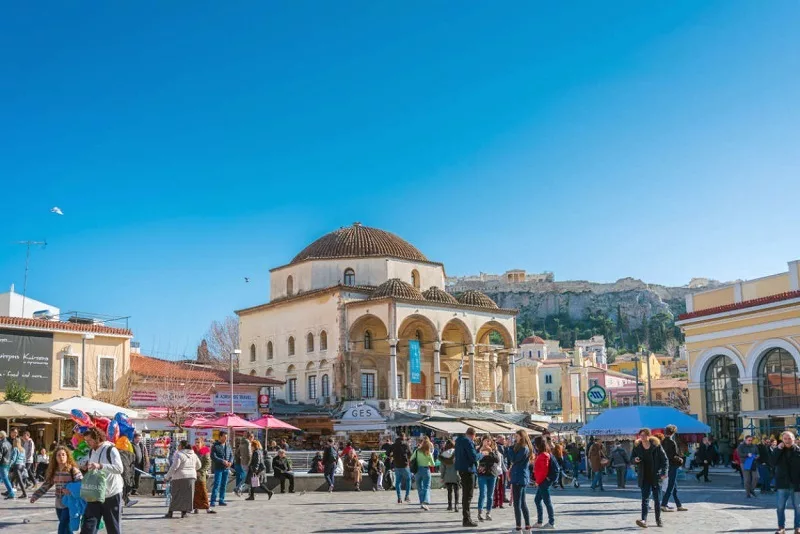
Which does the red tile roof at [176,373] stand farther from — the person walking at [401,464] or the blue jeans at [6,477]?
the person walking at [401,464]

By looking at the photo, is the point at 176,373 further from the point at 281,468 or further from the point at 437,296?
the point at 281,468

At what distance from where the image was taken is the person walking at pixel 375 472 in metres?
23.2

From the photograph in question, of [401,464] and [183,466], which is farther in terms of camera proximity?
[401,464]

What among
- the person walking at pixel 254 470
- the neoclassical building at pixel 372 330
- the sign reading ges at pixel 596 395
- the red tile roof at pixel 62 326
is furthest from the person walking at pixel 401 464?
the neoclassical building at pixel 372 330

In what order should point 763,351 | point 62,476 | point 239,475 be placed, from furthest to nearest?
1. point 763,351
2. point 239,475
3. point 62,476

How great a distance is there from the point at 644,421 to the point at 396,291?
Answer: 25.7 meters

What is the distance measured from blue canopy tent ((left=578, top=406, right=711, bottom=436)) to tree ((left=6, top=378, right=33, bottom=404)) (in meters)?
18.3

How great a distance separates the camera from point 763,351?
30.9m

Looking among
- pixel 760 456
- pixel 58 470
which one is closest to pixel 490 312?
pixel 760 456

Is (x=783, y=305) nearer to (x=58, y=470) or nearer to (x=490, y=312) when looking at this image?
(x=490, y=312)

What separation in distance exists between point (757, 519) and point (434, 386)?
1385 inches

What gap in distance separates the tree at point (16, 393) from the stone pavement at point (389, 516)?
1233 cm

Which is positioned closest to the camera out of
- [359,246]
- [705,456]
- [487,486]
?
[487,486]

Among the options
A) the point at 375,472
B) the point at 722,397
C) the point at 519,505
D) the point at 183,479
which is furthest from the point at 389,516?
the point at 722,397
